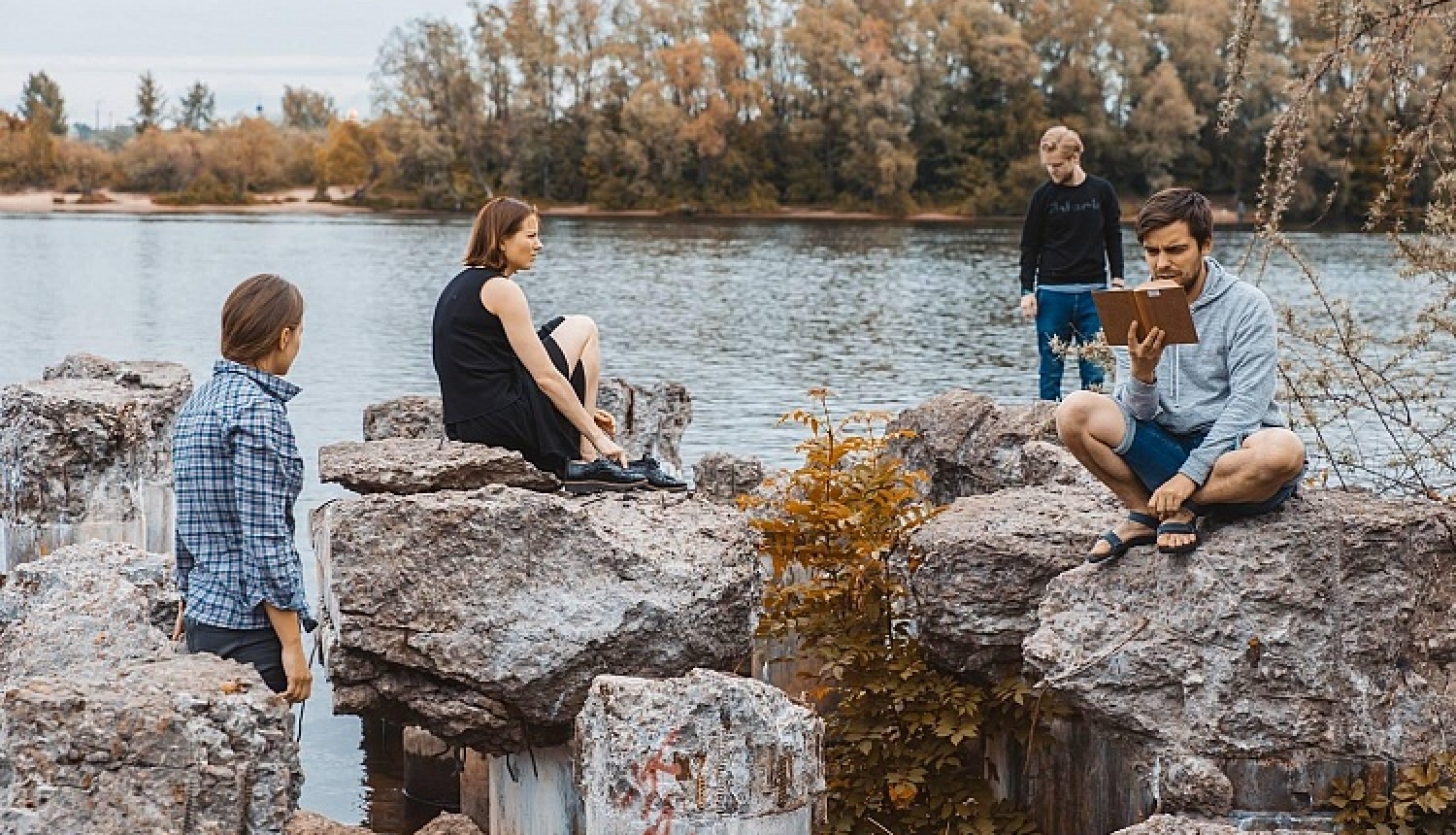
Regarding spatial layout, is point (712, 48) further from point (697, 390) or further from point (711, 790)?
point (711, 790)

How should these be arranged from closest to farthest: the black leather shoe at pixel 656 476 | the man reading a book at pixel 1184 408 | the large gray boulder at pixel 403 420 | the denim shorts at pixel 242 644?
the denim shorts at pixel 242 644 → the man reading a book at pixel 1184 408 → the black leather shoe at pixel 656 476 → the large gray boulder at pixel 403 420

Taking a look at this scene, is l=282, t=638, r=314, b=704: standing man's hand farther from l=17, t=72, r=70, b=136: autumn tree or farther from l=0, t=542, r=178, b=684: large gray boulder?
l=17, t=72, r=70, b=136: autumn tree

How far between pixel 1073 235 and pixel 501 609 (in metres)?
6.30

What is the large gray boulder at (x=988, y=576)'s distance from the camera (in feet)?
19.5

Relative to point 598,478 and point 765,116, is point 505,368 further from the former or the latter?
point 765,116

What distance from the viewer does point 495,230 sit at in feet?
25.0

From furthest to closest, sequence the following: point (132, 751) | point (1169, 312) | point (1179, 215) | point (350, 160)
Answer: point (350, 160), point (1179, 215), point (1169, 312), point (132, 751)

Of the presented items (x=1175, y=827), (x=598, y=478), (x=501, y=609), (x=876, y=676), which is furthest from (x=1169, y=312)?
(x=598, y=478)

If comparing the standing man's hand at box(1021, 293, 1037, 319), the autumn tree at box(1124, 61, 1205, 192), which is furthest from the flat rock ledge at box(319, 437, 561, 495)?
the autumn tree at box(1124, 61, 1205, 192)

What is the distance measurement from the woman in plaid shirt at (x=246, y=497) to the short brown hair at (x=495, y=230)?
7.96 feet

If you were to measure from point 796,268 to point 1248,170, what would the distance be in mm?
40354

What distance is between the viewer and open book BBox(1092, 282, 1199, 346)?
5.39 m

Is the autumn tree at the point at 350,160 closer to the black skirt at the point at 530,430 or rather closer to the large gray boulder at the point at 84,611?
the black skirt at the point at 530,430

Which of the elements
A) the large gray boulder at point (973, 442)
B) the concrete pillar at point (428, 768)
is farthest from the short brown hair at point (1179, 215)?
the concrete pillar at point (428, 768)
